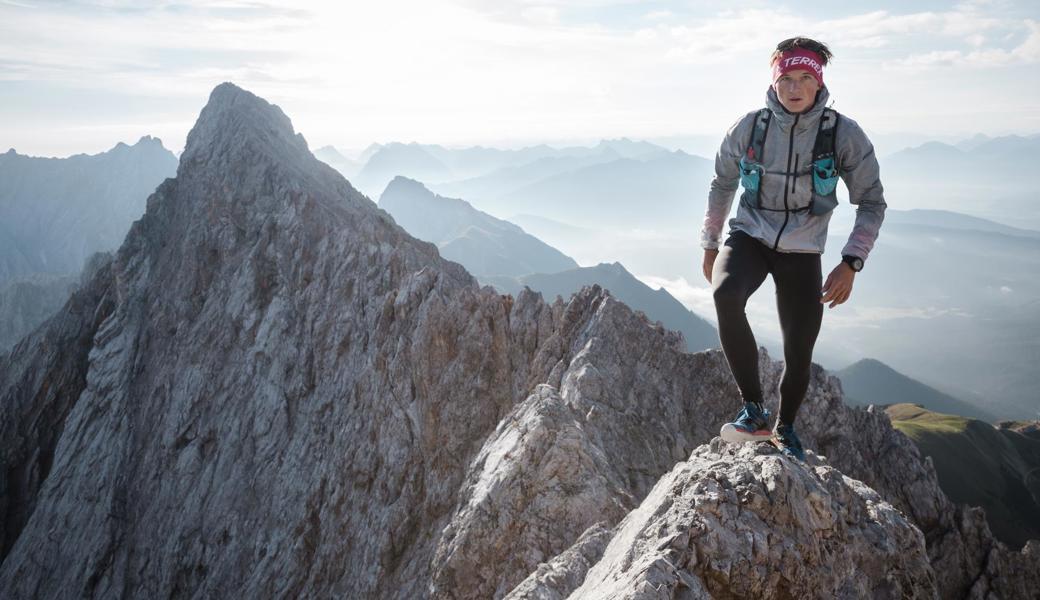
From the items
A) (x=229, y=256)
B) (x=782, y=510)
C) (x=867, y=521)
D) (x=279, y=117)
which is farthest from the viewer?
(x=279, y=117)

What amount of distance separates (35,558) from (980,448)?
160 metres

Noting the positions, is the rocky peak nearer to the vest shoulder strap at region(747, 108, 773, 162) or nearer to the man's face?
the vest shoulder strap at region(747, 108, 773, 162)

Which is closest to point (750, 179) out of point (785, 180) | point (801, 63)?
point (785, 180)

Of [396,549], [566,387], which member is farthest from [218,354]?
[566,387]

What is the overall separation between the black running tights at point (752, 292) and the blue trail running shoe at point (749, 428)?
181 mm

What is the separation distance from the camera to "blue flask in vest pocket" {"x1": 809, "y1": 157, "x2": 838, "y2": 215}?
27.8 ft

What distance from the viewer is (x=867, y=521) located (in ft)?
33.3

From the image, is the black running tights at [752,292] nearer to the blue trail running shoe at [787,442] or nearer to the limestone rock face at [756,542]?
the blue trail running shoe at [787,442]

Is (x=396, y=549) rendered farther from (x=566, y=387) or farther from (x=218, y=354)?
(x=218, y=354)

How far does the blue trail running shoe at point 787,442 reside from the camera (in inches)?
374

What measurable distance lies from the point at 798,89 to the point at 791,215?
1721 mm

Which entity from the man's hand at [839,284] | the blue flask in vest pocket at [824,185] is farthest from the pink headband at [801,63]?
the man's hand at [839,284]

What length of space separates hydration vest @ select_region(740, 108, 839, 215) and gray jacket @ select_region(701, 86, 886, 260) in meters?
0.06

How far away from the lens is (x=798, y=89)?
839 centimetres
